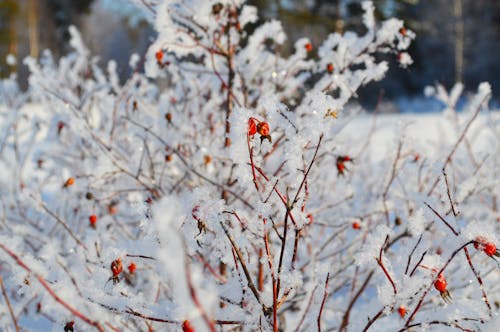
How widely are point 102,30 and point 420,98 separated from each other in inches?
809

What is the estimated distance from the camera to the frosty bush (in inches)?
41.1

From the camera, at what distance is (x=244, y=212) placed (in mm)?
1508

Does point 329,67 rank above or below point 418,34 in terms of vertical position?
below

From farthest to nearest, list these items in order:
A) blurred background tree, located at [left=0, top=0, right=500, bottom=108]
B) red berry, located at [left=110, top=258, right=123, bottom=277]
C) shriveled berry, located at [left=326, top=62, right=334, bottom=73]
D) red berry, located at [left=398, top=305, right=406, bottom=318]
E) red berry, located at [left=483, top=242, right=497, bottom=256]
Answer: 1. blurred background tree, located at [left=0, top=0, right=500, bottom=108]
2. shriveled berry, located at [left=326, top=62, right=334, bottom=73]
3. red berry, located at [left=398, top=305, right=406, bottom=318]
4. red berry, located at [left=110, top=258, right=123, bottom=277]
5. red berry, located at [left=483, top=242, right=497, bottom=256]

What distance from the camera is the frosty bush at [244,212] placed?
1.04 metres

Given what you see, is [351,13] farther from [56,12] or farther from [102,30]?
[102,30]

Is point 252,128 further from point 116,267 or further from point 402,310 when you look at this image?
point 402,310

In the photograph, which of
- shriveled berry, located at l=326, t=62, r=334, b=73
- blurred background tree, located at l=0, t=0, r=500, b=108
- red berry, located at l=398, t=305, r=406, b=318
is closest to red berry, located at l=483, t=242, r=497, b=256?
red berry, located at l=398, t=305, r=406, b=318

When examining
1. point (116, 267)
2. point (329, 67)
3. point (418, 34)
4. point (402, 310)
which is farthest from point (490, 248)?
point (418, 34)

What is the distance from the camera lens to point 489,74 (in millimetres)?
21547

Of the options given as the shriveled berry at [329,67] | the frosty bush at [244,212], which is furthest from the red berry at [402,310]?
the shriveled berry at [329,67]

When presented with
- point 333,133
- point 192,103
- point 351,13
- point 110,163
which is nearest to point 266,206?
point 333,133

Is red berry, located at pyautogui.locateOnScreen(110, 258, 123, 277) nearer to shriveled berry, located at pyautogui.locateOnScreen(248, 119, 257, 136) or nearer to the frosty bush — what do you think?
the frosty bush

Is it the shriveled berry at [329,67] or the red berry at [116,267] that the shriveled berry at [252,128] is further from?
the shriveled berry at [329,67]
